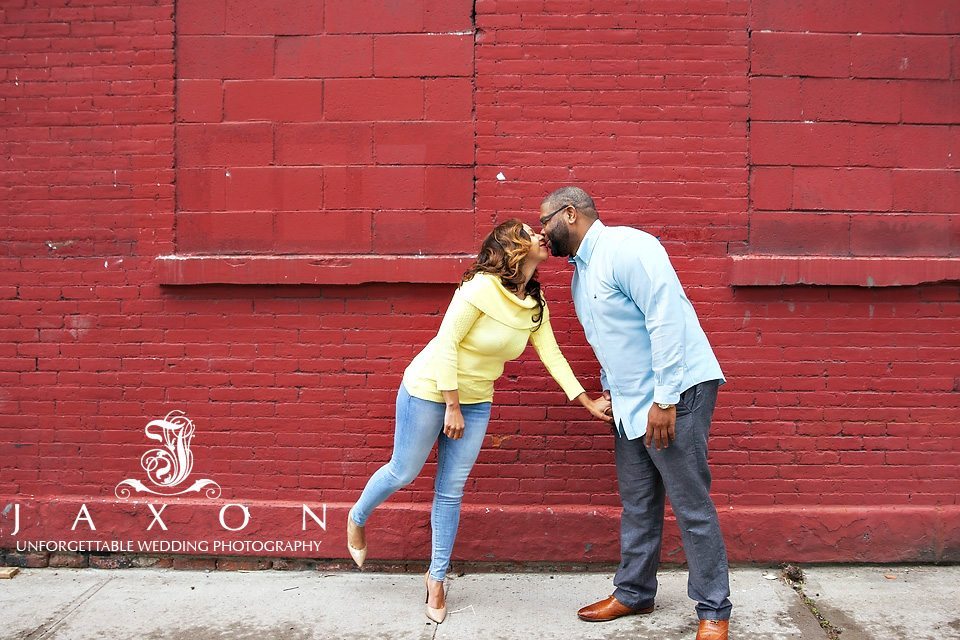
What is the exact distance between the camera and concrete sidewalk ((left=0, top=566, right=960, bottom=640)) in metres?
3.87

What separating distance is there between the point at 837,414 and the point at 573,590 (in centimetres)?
170

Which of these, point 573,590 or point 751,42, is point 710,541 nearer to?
point 573,590

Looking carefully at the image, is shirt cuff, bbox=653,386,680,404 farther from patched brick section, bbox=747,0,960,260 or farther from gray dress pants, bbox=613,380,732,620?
patched brick section, bbox=747,0,960,260

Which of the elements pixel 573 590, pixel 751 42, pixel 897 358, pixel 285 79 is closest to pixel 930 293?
pixel 897 358

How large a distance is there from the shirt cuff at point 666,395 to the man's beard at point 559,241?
0.78m

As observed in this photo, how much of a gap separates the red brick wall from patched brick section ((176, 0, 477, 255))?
0.02 metres

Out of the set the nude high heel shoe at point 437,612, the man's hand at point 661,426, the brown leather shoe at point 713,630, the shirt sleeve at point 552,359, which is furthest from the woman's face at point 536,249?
the brown leather shoe at point 713,630

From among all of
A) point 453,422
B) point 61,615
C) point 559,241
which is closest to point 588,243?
point 559,241

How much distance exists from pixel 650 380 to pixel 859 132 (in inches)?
80.5

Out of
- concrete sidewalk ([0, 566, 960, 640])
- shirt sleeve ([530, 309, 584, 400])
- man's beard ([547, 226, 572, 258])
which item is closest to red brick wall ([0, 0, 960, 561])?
concrete sidewalk ([0, 566, 960, 640])

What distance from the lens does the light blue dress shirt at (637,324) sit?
3.55 meters

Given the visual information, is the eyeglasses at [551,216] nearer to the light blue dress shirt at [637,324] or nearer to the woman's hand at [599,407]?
the light blue dress shirt at [637,324]

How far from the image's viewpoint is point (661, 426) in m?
3.59

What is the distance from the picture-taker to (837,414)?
4.60 m
